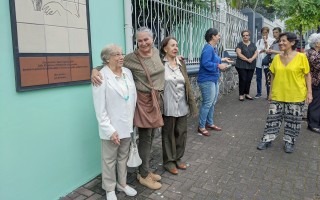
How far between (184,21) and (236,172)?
363cm

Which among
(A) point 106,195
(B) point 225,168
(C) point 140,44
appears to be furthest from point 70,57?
(B) point 225,168

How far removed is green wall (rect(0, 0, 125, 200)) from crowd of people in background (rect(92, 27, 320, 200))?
17.2 inches

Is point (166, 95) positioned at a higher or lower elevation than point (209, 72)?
lower

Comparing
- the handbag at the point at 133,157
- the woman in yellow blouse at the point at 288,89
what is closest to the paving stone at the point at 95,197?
the handbag at the point at 133,157

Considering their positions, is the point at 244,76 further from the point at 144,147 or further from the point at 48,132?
the point at 48,132

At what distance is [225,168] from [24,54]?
283 centimetres

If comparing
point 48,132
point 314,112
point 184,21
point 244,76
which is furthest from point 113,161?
point 244,76

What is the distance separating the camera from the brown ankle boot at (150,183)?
11.0 feet

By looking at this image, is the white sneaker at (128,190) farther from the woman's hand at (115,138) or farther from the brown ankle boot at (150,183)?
the woman's hand at (115,138)

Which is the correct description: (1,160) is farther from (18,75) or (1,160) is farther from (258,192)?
(258,192)

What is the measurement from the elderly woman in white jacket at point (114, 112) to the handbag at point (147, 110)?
15 centimetres

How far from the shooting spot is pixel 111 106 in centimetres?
286

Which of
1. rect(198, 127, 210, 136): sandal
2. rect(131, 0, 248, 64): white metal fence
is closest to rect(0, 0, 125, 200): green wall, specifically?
rect(131, 0, 248, 64): white metal fence

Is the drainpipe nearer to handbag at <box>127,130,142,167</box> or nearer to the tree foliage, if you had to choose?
handbag at <box>127,130,142,167</box>
